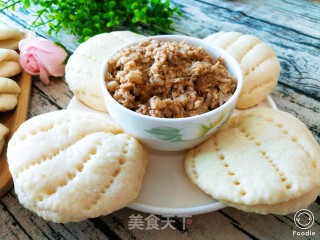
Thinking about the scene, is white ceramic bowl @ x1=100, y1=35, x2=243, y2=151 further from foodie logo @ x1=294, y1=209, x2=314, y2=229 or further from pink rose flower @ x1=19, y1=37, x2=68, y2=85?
pink rose flower @ x1=19, y1=37, x2=68, y2=85

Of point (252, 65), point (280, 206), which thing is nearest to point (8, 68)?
point (252, 65)

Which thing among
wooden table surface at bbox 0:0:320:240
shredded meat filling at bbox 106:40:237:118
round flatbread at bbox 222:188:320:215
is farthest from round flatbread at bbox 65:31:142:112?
round flatbread at bbox 222:188:320:215

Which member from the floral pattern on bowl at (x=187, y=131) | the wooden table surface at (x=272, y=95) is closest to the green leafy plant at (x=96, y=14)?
the wooden table surface at (x=272, y=95)

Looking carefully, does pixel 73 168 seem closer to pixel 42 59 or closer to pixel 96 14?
pixel 42 59

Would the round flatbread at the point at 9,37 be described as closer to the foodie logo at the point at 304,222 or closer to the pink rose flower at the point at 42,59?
the pink rose flower at the point at 42,59

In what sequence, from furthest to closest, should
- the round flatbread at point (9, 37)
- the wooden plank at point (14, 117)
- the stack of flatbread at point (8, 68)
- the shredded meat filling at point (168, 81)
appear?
the round flatbread at point (9, 37), the stack of flatbread at point (8, 68), the wooden plank at point (14, 117), the shredded meat filling at point (168, 81)

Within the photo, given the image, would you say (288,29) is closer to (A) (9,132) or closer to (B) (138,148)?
(B) (138,148)
